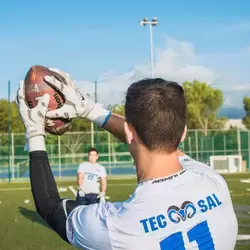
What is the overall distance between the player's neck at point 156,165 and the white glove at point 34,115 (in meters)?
0.45

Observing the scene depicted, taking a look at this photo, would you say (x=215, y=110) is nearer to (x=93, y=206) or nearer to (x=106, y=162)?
(x=106, y=162)

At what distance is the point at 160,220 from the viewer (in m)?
1.84

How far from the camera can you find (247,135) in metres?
33.3

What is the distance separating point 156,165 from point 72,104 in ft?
2.39

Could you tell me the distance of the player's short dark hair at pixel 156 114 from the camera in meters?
1.91

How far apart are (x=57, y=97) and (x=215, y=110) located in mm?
62019

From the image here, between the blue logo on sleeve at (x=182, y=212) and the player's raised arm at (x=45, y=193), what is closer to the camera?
the blue logo on sleeve at (x=182, y=212)

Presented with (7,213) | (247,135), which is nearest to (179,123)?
(7,213)

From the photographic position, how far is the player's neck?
1.93 metres

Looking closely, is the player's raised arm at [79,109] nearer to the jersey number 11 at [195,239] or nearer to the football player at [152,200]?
the football player at [152,200]

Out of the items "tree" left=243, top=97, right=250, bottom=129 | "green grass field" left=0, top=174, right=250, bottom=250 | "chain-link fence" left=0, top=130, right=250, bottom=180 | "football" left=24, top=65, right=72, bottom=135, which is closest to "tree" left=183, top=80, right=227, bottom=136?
"tree" left=243, top=97, right=250, bottom=129

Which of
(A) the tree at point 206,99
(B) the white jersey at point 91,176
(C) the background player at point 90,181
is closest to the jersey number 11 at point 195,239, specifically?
(C) the background player at point 90,181

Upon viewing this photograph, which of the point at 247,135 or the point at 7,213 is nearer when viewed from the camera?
the point at 7,213

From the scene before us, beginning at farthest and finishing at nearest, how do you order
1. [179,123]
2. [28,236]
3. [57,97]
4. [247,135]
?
[247,135]
[28,236]
[57,97]
[179,123]
